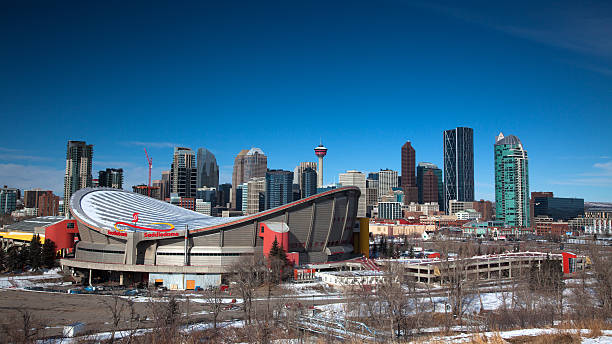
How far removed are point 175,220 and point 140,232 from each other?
9.70 metres

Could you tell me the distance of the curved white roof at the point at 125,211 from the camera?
65.3 metres

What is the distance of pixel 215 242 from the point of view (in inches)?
2436

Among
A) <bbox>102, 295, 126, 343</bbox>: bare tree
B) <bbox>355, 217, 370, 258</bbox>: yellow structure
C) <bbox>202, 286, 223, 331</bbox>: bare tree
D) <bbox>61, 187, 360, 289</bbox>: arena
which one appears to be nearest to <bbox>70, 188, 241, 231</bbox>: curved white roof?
<bbox>61, 187, 360, 289</bbox>: arena

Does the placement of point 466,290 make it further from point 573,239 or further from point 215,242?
point 573,239

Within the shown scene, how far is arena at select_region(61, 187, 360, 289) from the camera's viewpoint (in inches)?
2293

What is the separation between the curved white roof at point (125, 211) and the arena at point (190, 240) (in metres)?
0.14

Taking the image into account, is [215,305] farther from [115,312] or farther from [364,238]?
[364,238]

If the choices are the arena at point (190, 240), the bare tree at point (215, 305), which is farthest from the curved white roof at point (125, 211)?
the bare tree at point (215, 305)

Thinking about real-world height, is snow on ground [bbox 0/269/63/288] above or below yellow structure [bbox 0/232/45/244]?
below

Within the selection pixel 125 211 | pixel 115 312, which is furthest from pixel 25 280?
pixel 115 312

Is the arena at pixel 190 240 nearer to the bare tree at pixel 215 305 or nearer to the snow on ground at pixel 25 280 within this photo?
the snow on ground at pixel 25 280

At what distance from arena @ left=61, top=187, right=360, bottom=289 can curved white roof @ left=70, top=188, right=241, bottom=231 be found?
14cm

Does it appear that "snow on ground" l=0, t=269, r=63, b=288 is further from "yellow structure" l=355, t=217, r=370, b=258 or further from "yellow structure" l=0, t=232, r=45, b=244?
"yellow structure" l=355, t=217, r=370, b=258

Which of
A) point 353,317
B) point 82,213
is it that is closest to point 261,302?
point 353,317
